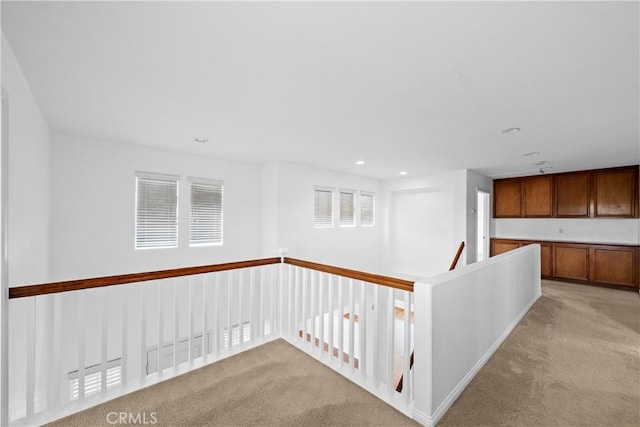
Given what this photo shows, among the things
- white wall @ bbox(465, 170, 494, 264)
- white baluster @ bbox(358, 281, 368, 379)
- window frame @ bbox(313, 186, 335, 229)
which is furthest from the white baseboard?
window frame @ bbox(313, 186, 335, 229)

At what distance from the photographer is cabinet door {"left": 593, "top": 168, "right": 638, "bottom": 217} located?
5090 millimetres

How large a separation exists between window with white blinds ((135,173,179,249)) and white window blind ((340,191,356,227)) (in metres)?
3.25

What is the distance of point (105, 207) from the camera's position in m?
3.52

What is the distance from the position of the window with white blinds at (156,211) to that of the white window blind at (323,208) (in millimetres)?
2509

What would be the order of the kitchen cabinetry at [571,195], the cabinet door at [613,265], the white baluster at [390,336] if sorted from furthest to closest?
the kitchen cabinetry at [571,195] < the cabinet door at [613,265] < the white baluster at [390,336]

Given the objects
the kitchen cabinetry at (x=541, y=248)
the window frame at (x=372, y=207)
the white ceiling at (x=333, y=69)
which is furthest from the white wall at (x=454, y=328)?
the kitchen cabinetry at (x=541, y=248)

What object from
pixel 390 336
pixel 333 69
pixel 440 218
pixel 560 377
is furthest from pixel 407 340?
pixel 440 218

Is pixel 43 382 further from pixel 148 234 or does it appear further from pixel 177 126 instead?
pixel 177 126

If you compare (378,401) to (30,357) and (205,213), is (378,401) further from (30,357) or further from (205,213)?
(205,213)

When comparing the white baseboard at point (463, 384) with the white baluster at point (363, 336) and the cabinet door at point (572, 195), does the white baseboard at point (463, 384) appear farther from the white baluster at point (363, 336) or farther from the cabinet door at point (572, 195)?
the cabinet door at point (572, 195)

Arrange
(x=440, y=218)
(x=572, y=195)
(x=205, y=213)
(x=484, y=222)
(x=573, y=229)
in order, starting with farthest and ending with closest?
(x=484, y=222) < (x=440, y=218) < (x=573, y=229) < (x=572, y=195) < (x=205, y=213)

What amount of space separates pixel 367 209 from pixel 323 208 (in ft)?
4.90

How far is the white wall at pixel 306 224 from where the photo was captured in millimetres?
4727

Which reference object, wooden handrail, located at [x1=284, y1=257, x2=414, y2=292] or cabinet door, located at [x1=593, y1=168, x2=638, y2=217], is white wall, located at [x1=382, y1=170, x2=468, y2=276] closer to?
cabinet door, located at [x1=593, y1=168, x2=638, y2=217]
